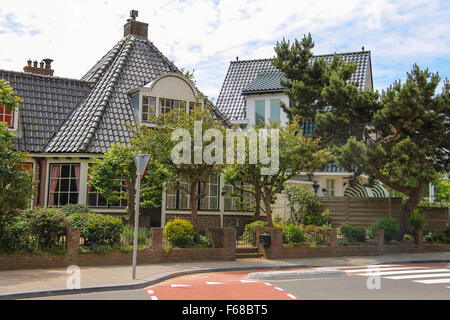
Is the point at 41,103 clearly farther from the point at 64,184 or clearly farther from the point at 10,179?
the point at 10,179

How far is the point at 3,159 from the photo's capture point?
15.1 metres

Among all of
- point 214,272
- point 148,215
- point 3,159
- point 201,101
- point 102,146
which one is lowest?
point 214,272

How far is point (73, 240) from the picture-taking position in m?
Answer: 15.6

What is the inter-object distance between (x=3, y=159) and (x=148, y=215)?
9140 millimetres

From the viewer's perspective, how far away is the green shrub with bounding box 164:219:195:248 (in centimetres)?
1805

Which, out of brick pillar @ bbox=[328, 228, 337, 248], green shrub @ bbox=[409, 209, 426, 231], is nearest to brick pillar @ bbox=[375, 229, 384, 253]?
brick pillar @ bbox=[328, 228, 337, 248]

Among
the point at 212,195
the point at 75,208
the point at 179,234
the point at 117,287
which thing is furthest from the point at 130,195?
the point at 117,287

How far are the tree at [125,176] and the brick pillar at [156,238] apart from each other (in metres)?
2.71

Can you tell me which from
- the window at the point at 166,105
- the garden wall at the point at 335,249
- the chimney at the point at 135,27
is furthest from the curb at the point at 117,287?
the chimney at the point at 135,27

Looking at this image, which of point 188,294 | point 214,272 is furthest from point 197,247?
point 188,294

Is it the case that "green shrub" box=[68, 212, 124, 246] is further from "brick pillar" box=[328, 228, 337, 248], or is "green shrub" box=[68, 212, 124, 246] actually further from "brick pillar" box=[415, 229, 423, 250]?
"brick pillar" box=[415, 229, 423, 250]

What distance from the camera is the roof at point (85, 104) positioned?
880 inches

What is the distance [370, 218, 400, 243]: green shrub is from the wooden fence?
151cm
